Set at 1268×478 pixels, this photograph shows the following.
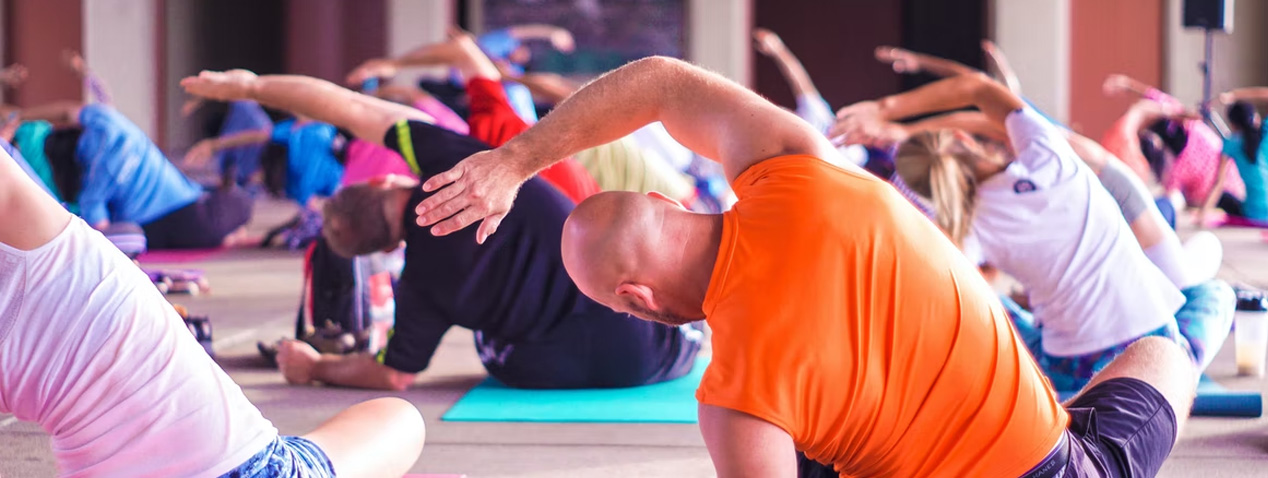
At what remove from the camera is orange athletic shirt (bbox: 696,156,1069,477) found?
1.63 metres

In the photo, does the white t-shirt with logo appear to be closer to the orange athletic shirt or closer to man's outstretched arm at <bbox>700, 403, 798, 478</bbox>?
the orange athletic shirt

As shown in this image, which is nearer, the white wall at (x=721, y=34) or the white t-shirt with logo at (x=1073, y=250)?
the white t-shirt with logo at (x=1073, y=250)

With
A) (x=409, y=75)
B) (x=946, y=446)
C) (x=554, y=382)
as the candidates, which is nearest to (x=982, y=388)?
(x=946, y=446)

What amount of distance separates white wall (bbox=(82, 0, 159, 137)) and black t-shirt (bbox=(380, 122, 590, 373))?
40.3ft

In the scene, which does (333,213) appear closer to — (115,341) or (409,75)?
(115,341)

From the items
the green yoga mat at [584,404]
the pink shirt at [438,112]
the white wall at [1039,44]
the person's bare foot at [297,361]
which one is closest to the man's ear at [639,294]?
the green yoga mat at [584,404]

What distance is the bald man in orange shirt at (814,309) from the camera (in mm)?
1624

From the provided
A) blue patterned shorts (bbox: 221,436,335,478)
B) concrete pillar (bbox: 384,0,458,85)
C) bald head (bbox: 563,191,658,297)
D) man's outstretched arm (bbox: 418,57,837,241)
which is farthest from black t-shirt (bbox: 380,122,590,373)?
concrete pillar (bbox: 384,0,458,85)

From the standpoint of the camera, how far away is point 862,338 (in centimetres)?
166

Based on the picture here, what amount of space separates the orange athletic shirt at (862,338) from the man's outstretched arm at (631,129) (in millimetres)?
Result: 92

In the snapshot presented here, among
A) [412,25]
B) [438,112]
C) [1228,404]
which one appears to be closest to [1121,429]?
[1228,404]

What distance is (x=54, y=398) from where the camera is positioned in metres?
1.74

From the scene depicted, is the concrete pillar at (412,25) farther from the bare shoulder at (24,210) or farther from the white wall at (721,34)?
the bare shoulder at (24,210)

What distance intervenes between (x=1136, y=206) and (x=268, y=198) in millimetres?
11407
